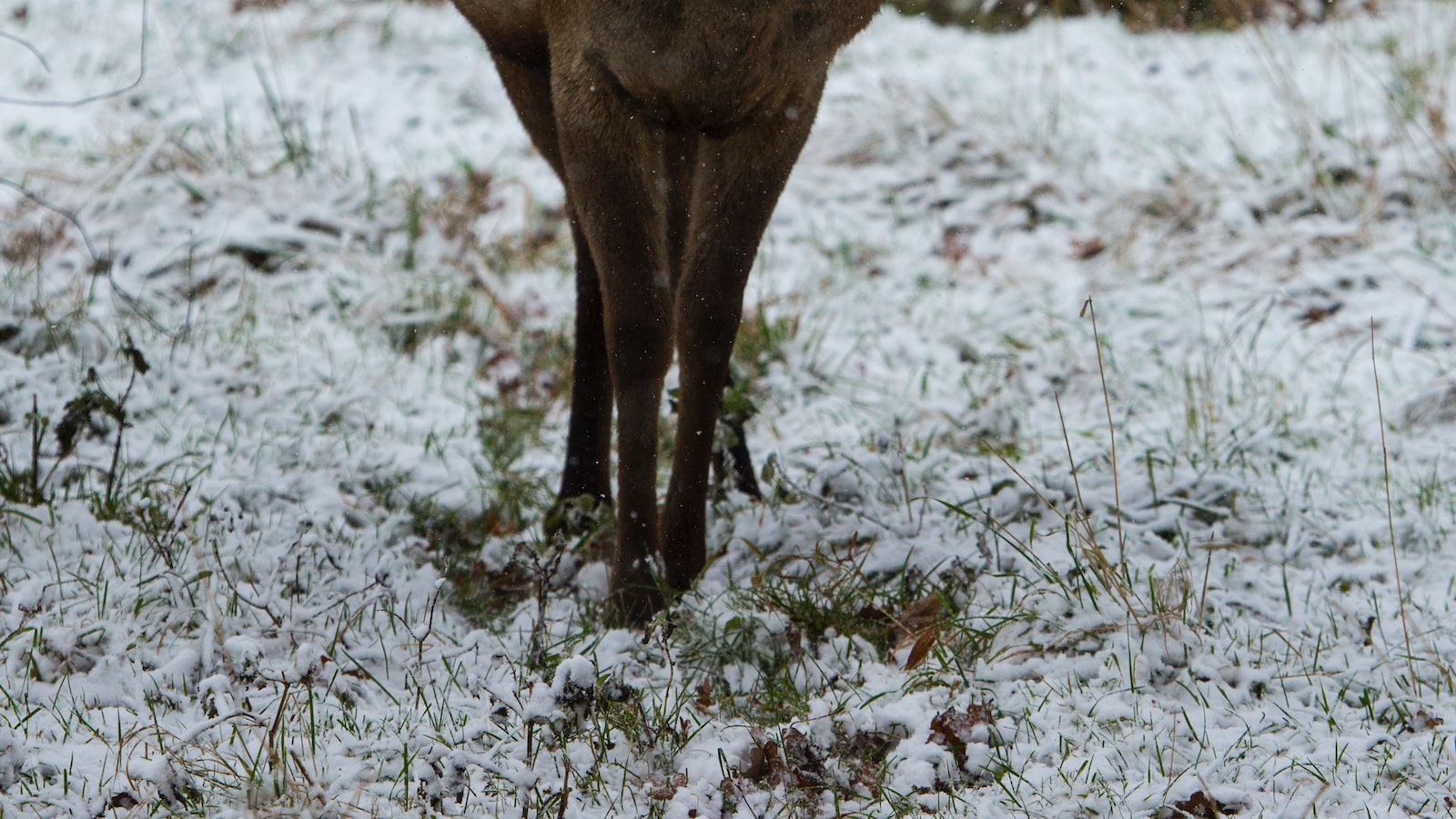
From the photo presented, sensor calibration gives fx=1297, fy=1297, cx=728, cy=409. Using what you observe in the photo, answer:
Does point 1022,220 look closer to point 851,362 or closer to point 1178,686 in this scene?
point 851,362

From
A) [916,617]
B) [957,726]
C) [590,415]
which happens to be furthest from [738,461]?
[957,726]

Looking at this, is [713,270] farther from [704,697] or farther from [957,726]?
[957,726]

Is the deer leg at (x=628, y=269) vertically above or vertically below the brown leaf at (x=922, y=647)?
above

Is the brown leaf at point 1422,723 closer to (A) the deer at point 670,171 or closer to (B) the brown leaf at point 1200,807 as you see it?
(B) the brown leaf at point 1200,807

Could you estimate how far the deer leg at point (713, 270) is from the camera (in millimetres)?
2881

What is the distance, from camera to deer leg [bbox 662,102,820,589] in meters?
2.88

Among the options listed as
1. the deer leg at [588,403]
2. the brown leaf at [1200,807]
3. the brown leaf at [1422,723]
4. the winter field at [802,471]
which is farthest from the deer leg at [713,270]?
→ the brown leaf at [1422,723]

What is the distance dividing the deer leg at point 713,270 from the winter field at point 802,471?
0.26 meters

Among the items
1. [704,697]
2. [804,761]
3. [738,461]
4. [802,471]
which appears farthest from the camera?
[802,471]

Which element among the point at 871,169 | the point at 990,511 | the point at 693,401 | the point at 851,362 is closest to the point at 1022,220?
the point at 871,169

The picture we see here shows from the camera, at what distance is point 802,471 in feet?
13.0

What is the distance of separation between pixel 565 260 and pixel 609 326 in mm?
2960

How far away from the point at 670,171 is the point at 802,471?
1.28 metres

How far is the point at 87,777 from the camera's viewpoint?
2.21 metres
